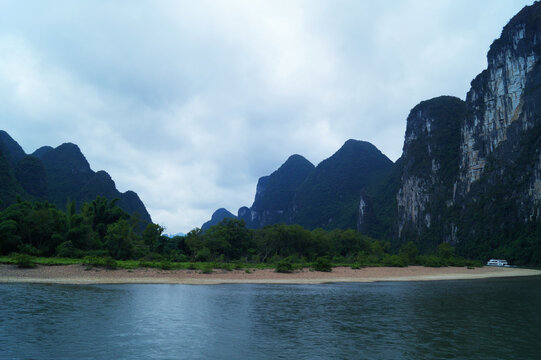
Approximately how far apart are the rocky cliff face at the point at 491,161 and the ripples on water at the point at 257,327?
75.2 metres

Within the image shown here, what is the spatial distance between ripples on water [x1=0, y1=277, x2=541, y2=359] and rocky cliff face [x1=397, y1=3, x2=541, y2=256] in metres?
75.2

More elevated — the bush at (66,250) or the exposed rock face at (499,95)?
the exposed rock face at (499,95)

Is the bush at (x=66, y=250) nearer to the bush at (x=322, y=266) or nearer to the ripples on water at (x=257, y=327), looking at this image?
the ripples on water at (x=257, y=327)

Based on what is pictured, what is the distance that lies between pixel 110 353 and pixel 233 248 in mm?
41630

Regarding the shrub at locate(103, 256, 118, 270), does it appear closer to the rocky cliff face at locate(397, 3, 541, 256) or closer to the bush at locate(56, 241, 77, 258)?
the bush at locate(56, 241, 77, 258)

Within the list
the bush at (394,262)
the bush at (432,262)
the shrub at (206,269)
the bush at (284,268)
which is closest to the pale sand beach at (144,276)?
the shrub at (206,269)

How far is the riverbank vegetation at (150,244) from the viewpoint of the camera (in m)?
33.3

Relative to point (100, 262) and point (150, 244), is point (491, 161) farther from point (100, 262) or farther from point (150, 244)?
point (100, 262)

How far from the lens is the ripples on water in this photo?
9367 millimetres

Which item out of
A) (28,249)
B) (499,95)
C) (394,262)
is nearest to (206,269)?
(28,249)

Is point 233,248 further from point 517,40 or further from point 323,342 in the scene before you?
point 517,40

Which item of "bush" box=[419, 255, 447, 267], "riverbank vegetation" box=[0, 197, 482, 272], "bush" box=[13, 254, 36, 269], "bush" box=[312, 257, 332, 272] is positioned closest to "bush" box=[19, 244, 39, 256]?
"riverbank vegetation" box=[0, 197, 482, 272]

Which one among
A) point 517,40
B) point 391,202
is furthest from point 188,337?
point 391,202

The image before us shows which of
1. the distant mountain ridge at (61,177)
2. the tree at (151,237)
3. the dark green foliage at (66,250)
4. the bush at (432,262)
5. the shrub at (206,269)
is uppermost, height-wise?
the distant mountain ridge at (61,177)
